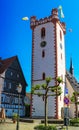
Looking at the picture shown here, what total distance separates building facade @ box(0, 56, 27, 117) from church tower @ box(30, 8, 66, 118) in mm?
6491

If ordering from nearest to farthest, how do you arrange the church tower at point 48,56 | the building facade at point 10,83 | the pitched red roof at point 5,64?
1. the church tower at point 48,56
2. the building facade at point 10,83
3. the pitched red roof at point 5,64

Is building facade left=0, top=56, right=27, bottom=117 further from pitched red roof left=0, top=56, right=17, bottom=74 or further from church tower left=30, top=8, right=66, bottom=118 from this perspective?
church tower left=30, top=8, right=66, bottom=118

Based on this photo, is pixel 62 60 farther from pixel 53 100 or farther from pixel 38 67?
pixel 53 100

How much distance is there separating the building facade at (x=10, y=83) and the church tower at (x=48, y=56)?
21.3ft

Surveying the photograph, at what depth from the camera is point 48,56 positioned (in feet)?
155

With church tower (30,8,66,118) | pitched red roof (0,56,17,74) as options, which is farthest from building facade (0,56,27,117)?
church tower (30,8,66,118)

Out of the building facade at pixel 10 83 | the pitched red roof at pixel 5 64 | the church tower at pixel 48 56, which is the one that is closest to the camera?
the church tower at pixel 48 56

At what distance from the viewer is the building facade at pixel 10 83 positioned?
50.7 metres

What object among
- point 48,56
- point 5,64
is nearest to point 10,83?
point 5,64

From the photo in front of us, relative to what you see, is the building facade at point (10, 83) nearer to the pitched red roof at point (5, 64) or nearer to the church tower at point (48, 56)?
the pitched red roof at point (5, 64)

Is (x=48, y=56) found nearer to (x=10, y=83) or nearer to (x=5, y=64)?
(x=10, y=83)

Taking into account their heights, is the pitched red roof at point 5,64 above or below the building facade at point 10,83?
above

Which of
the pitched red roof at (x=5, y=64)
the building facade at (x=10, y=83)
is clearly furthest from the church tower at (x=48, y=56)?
the pitched red roof at (x=5, y=64)

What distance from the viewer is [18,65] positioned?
184 ft
